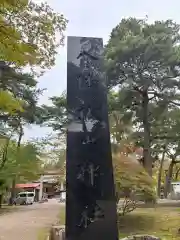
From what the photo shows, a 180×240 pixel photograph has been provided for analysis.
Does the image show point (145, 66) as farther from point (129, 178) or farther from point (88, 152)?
point (88, 152)

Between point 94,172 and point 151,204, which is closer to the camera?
point 94,172

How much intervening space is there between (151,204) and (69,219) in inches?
368

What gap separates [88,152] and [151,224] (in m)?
6.25

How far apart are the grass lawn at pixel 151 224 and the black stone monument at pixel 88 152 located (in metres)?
4.22

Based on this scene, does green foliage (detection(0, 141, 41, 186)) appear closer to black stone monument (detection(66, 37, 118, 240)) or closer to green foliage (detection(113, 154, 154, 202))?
green foliage (detection(113, 154, 154, 202))

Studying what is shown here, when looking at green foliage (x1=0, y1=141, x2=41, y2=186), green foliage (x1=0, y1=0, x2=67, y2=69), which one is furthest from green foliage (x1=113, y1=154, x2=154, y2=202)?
green foliage (x1=0, y1=141, x2=41, y2=186)

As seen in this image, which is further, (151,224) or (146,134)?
(146,134)

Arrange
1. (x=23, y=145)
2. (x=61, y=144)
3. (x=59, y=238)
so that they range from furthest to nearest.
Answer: (x=23, y=145), (x=61, y=144), (x=59, y=238)

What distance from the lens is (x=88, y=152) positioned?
411 cm

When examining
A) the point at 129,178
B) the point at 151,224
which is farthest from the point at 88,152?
the point at 151,224

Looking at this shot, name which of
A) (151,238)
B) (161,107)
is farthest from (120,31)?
(151,238)

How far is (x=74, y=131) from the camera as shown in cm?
422

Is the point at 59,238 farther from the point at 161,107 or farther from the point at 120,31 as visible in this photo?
the point at 120,31

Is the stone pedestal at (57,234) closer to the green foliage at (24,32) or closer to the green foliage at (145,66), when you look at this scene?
the green foliage at (24,32)
